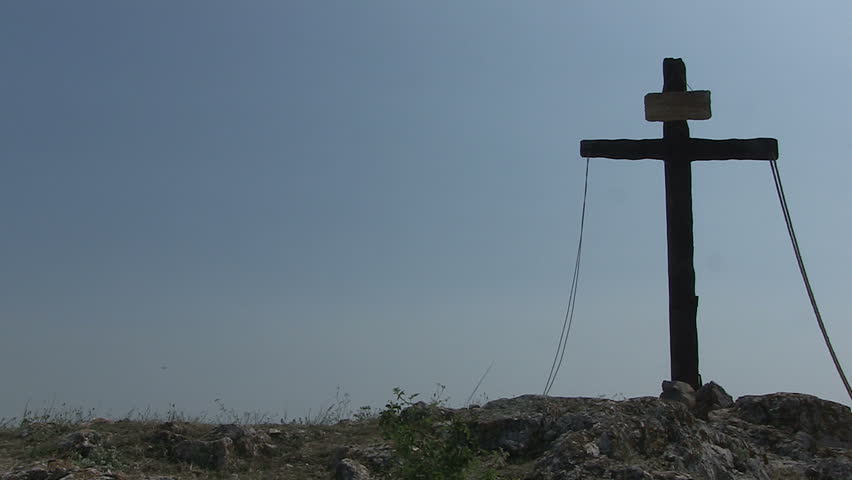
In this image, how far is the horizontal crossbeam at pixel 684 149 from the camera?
10953mm

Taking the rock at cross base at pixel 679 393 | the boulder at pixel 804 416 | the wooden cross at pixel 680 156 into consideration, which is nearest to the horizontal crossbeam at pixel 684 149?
the wooden cross at pixel 680 156

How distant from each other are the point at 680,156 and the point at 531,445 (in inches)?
195

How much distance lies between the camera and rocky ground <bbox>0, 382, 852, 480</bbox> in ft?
23.5

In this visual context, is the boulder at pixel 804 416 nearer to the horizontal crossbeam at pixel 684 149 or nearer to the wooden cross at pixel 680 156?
the wooden cross at pixel 680 156

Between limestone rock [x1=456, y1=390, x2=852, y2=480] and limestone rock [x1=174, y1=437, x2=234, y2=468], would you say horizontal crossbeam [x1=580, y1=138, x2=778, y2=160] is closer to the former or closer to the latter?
limestone rock [x1=456, y1=390, x2=852, y2=480]

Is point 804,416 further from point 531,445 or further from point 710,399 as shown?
point 531,445

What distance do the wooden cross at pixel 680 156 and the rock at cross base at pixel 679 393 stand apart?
0.72 metres

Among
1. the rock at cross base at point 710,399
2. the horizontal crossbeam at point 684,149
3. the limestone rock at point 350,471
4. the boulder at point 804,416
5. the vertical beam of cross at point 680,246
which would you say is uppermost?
the horizontal crossbeam at point 684,149

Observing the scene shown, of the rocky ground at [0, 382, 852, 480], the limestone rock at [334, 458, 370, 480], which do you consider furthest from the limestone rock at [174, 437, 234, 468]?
the limestone rock at [334, 458, 370, 480]

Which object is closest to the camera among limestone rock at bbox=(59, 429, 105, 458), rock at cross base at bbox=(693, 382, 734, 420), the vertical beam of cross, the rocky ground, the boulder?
the rocky ground

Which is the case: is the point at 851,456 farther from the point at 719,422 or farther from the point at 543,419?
the point at 543,419

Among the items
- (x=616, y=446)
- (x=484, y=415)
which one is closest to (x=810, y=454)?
(x=616, y=446)

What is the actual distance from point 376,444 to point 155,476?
1975 mm

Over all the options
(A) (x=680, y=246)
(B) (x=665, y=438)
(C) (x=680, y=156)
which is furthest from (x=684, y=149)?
(B) (x=665, y=438)
